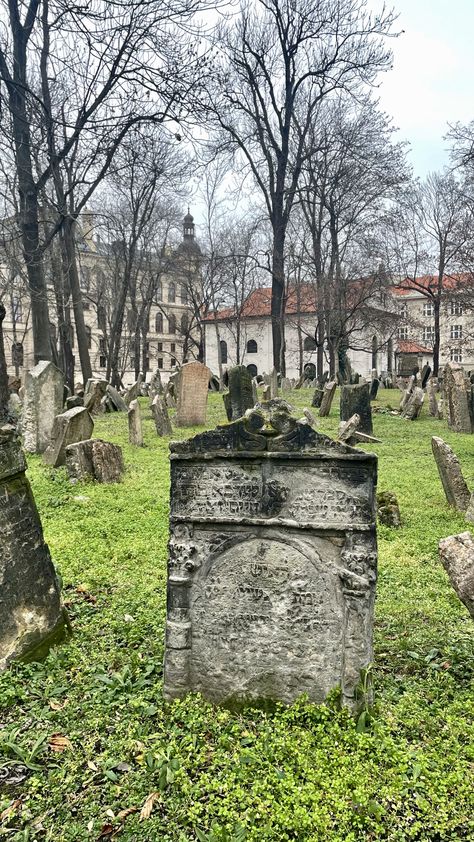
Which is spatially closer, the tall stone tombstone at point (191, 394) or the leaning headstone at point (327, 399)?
the tall stone tombstone at point (191, 394)

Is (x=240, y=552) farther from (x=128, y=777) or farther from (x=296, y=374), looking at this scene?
(x=296, y=374)

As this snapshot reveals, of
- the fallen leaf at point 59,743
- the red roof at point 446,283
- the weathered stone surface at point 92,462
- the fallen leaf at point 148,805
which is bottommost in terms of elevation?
the fallen leaf at point 148,805

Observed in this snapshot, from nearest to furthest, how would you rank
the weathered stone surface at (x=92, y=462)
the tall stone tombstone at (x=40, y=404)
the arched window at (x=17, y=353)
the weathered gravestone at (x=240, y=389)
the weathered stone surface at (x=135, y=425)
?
the weathered stone surface at (x=92, y=462) → the tall stone tombstone at (x=40, y=404) → the weathered stone surface at (x=135, y=425) → the weathered gravestone at (x=240, y=389) → the arched window at (x=17, y=353)

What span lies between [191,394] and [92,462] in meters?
6.01

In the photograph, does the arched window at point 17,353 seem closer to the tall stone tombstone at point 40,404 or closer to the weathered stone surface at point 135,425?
the tall stone tombstone at point 40,404

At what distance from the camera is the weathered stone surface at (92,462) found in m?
8.37

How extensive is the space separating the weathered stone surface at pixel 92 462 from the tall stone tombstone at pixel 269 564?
5348 millimetres

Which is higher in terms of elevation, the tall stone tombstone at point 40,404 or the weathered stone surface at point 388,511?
the tall stone tombstone at point 40,404

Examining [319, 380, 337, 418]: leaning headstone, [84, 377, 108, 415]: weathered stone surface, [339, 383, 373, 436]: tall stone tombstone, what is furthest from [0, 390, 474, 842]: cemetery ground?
[84, 377, 108, 415]: weathered stone surface

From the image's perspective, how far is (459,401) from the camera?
552 inches

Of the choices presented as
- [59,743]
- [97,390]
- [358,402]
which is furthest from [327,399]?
[59,743]

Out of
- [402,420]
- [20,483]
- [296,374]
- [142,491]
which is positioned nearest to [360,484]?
[20,483]

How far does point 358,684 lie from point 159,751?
118 centimetres

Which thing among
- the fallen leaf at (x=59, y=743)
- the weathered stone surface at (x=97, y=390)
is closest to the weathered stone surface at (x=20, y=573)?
the fallen leaf at (x=59, y=743)
